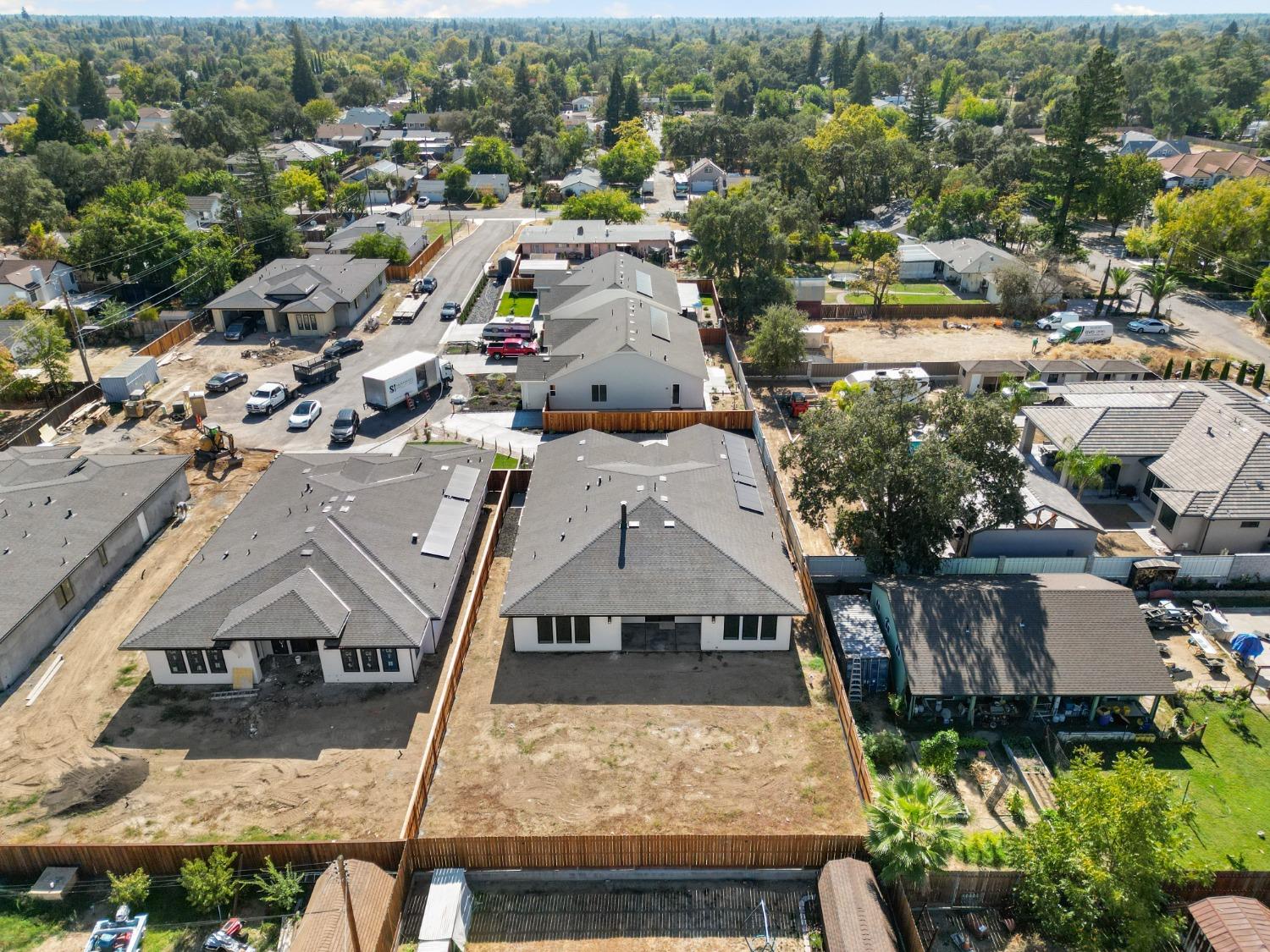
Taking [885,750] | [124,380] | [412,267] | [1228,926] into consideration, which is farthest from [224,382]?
[1228,926]

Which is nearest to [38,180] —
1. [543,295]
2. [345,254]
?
[345,254]

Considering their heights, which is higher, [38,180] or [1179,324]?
[38,180]

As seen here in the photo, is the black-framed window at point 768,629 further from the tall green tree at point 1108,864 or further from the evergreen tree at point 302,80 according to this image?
the evergreen tree at point 302,80

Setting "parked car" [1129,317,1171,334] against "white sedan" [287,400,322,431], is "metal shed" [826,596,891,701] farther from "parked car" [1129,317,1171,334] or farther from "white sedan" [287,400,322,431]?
"parked car" [1129,317,1171,334]

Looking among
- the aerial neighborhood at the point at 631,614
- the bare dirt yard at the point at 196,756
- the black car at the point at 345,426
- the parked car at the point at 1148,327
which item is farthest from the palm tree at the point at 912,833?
the parked car at the point at 1148,327

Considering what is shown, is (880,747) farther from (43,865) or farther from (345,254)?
(345,254)

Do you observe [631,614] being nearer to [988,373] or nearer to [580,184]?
[988,373]
